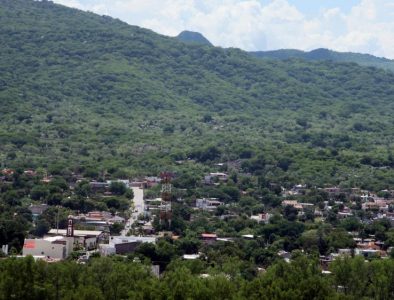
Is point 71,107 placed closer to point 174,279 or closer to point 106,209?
point 106,209

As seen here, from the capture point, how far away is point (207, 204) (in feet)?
267

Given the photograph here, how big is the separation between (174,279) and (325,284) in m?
5.76

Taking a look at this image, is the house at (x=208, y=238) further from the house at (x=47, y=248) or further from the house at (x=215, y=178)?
the house at (x=215, y=178)

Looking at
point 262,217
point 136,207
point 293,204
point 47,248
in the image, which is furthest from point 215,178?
point 47,248

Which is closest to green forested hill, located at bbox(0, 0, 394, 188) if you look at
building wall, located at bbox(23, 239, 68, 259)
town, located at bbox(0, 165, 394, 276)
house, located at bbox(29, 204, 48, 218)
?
town, located at bbox(0, 165, 394, 276)

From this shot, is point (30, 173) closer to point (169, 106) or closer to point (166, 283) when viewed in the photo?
point (166, 283)

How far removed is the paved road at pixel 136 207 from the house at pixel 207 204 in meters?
4.17

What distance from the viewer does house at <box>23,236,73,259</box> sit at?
5542 cm

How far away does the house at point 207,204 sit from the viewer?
79875 mm

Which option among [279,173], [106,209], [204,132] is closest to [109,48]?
[204,132]

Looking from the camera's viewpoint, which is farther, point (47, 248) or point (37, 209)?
point (37, 209)

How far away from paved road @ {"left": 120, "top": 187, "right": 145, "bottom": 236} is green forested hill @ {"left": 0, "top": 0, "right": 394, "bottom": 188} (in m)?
7.33

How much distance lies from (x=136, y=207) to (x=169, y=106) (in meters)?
64.8

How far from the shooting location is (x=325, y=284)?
4156cm
